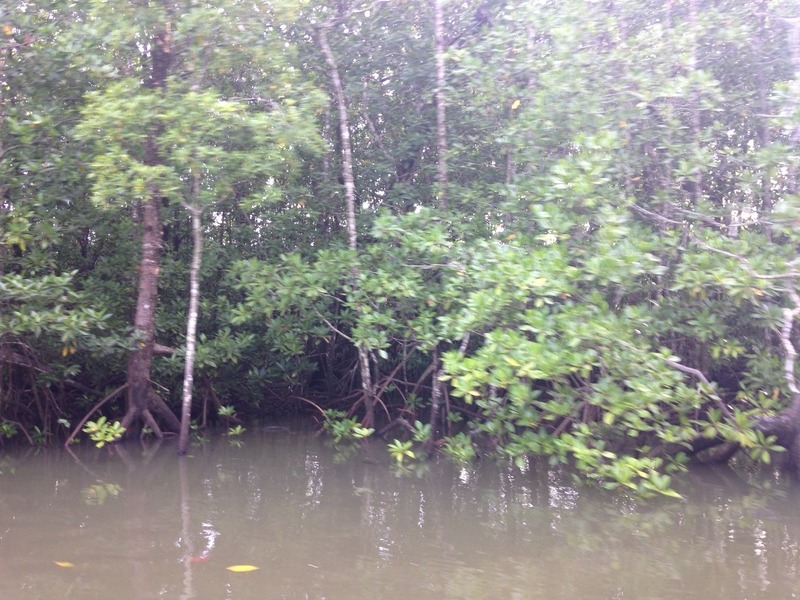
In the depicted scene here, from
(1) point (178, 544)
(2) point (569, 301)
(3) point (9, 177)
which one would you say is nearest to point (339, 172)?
(3) point (9, 177)

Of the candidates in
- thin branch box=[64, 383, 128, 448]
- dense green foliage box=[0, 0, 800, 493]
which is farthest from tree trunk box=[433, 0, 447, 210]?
thin branch box=[64, 383, 128, 448]

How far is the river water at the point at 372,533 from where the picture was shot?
3754mm

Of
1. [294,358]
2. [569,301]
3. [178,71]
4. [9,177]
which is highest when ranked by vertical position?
[178,71]

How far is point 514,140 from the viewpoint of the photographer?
20.4 ft

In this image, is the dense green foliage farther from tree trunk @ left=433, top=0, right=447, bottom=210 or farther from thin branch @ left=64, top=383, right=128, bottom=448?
thin branch @ left=64, top=383, right=128, bottom=448

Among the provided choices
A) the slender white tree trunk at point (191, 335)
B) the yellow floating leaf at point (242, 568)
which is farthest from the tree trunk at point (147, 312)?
the yellow floating leaf at point (242, 568)

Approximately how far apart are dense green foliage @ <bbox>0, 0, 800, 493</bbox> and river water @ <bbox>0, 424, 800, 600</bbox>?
1.30ft

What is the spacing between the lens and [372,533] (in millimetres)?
4598

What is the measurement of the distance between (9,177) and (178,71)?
5.78 feet

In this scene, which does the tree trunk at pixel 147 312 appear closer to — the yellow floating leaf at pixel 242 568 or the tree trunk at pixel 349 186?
the tree trunk at pixel 349 186

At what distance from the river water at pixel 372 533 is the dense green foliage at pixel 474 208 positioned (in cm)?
40

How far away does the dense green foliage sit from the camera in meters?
4.93

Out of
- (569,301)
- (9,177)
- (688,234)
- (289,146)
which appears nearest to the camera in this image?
(569,301)

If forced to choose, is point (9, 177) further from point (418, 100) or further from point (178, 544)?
point (418, 100)
